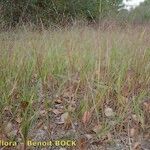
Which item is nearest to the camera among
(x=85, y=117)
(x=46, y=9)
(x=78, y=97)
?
(x=85, y=117)

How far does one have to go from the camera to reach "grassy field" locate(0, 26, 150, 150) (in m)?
2.80

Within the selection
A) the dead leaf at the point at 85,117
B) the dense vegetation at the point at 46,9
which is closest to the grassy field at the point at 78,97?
the dead leaf at the point at 85,117

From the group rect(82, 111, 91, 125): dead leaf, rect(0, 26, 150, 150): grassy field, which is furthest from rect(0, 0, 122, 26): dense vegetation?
rect(82, 111, 91, 125): dead leaf

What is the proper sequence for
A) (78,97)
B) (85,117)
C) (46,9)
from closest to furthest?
(85,117) → (78,97) → (46,9)

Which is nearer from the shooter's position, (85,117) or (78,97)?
(85,117)

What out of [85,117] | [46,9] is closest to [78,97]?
[85,117]

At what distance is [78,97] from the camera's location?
10.8 feet

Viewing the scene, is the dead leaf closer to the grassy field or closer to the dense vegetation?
the grassy field

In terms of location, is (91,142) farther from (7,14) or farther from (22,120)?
(7,14)

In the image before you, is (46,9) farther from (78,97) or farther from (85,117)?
(85,117)

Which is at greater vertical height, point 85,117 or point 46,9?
point 46,9

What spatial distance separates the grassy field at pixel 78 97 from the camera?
2.80m

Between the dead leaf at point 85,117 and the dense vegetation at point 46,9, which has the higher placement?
the dense vegetation at point 46,9

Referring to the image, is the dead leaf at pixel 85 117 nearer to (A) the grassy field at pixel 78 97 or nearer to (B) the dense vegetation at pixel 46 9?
(A) the grassy field at pixel 78 97
